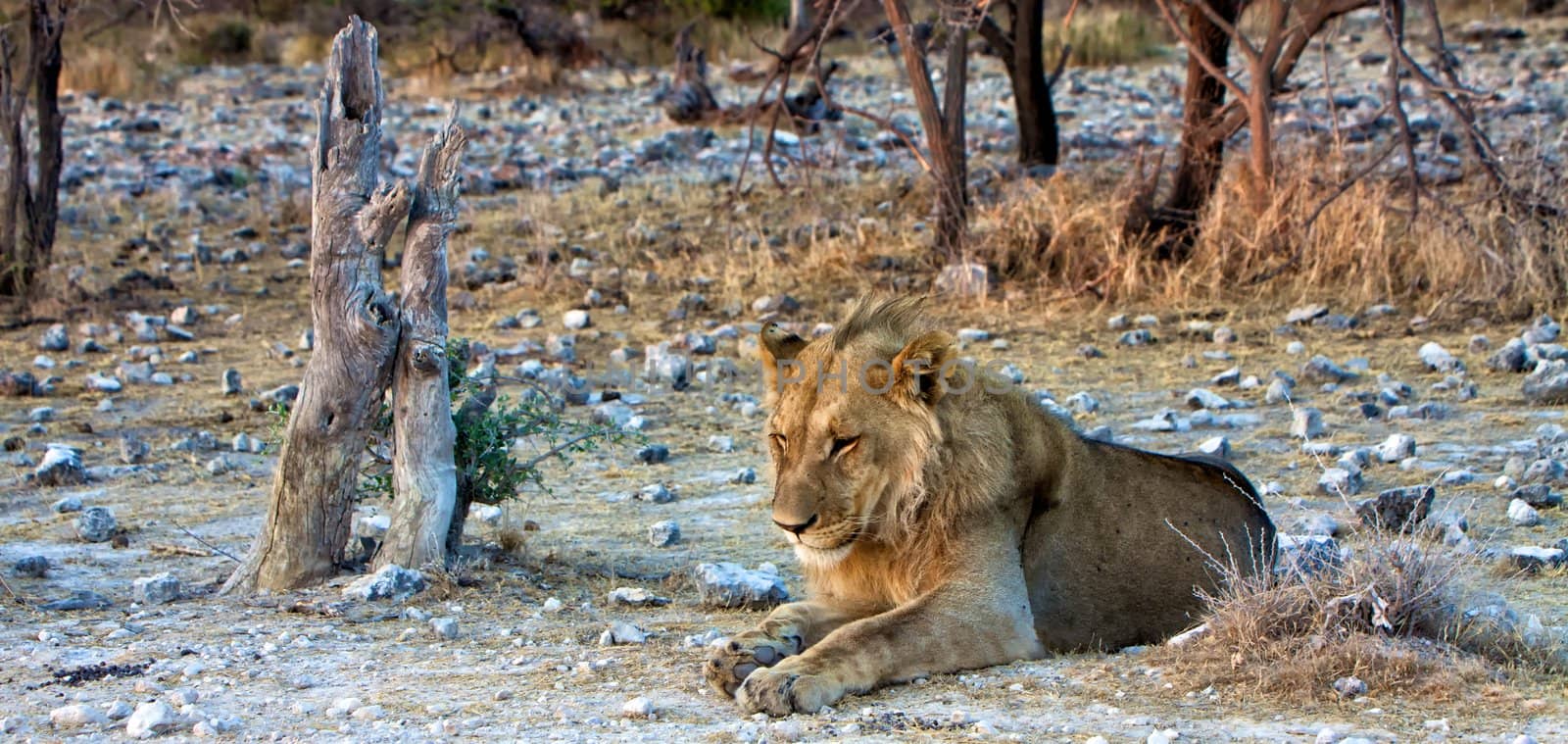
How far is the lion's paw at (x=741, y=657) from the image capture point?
412 cm

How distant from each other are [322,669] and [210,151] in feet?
41.0

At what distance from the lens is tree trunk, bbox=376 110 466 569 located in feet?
17.1

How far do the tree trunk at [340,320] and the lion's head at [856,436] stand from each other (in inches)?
54.5

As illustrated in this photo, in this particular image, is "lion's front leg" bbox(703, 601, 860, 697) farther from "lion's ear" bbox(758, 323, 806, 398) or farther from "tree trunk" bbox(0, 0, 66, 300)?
"tree trunk" bbox(0, 0, 66, 300)

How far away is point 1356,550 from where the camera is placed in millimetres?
5496

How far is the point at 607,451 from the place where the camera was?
305 inches

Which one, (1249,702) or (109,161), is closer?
(1249,702)

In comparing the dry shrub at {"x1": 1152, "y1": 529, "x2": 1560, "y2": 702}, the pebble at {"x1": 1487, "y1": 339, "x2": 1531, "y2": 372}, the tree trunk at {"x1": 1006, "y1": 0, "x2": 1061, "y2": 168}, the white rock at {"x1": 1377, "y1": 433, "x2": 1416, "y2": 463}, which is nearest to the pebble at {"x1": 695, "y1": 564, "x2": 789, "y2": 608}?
the dry shrub at {"x1": 1152, "y1": 529, "x2": 1560, "y2": 702}

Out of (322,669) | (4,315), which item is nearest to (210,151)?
(4,315)

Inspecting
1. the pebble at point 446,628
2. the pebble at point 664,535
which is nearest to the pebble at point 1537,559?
the pebble at point 664,535

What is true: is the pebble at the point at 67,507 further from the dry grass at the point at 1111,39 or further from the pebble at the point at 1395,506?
the dry grass at the point at 1111,39

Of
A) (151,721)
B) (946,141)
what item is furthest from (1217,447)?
(151,721)

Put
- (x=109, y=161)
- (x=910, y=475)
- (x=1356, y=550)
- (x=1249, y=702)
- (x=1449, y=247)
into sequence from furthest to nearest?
(x=109, y=161)
(x=1449, y=247)
(x=1356, y=550)
(x=910, y=475)
(x=1249, y=702)

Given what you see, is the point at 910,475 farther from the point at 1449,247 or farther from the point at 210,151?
the point at 210,151
